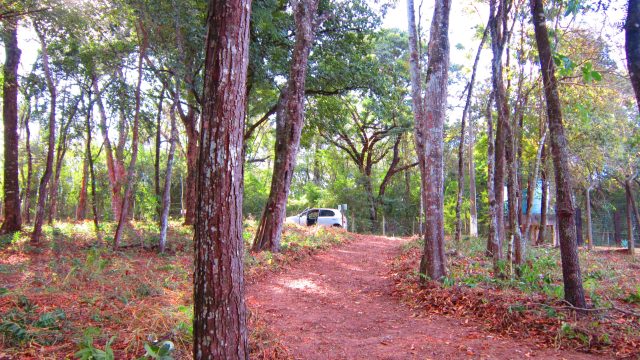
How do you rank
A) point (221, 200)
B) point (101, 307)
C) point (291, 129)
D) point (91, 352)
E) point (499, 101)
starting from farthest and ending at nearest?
1. point (291, 129)
2. point (499, 101)
3. point (101, 307)
4. point (91, 352)
5. point (221, 200)

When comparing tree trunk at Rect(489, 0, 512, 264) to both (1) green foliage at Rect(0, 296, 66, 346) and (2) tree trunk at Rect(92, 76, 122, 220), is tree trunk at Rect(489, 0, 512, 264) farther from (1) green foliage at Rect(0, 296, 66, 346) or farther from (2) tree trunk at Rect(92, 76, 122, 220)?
(2) tree trunk at Rect(92, 76, 122, 220)

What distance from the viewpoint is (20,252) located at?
34.1ft

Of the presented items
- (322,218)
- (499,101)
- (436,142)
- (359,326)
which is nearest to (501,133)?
(499,101)

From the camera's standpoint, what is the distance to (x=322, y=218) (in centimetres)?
2544

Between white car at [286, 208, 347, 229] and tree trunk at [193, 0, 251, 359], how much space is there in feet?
71.9

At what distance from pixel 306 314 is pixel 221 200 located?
4.01 m

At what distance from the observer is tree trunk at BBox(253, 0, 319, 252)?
1084cm

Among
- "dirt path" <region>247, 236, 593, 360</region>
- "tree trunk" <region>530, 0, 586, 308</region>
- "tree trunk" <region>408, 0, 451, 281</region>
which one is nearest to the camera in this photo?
"dirt path" <region>247, 236, 593, 360</region>

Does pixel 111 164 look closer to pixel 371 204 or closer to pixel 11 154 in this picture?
pixel 11 154

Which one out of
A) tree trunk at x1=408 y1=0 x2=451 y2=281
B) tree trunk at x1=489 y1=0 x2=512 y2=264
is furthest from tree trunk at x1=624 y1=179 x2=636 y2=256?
tree trunk at x1=408 y1=0 x2=451 y2=281

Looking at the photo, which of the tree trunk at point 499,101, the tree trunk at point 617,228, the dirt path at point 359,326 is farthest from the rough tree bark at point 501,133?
the tree trunk at point 617,228

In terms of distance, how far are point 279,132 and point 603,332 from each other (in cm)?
1013

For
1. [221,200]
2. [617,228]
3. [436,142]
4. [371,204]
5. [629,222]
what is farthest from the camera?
[617,228]

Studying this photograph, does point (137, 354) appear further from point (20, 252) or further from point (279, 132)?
point (279, 132)
